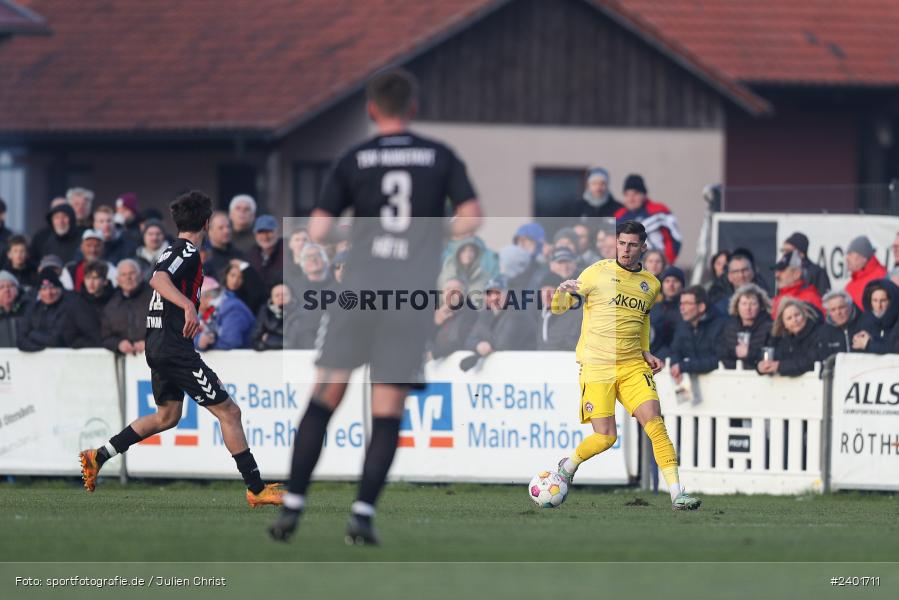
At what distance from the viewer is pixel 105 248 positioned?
1847cm

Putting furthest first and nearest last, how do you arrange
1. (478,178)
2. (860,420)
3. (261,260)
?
(478,178) < (261,260) < (860,420)

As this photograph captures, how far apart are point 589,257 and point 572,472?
4.56 metres

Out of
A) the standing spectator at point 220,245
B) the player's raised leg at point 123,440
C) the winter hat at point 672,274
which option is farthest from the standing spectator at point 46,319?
the winter hat at point 672,274

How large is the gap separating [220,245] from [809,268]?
5.49 metres

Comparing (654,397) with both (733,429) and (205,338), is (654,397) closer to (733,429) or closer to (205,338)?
(733,429)

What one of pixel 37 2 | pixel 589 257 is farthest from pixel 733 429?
pixel 37 2

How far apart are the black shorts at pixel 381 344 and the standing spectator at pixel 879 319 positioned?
7040 millimetres

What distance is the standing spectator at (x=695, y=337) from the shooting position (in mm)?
15500

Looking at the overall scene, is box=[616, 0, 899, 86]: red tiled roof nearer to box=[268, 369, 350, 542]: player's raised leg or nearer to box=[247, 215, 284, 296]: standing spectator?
box=[247, 215, 284, 296]: standing spectator

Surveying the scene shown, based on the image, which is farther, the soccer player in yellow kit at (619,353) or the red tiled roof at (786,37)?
the red tiled roof at (786,37)

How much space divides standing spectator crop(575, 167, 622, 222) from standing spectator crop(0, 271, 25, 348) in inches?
214

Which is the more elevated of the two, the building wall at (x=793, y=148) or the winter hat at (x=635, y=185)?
the building wall at (x=793, y=148)

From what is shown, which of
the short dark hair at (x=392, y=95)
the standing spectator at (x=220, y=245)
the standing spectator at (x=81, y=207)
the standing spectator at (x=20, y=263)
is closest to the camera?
the short dark hair at (x=392, y=95)

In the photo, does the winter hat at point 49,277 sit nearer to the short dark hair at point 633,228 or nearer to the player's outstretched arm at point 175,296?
the player's outstretched arm at point 175,296
